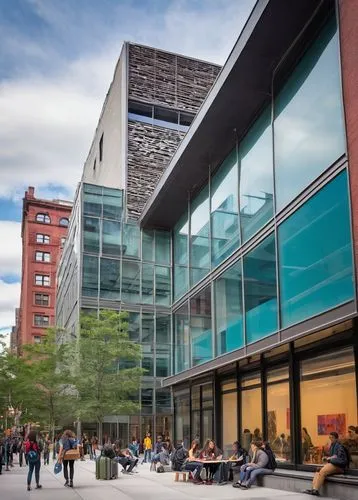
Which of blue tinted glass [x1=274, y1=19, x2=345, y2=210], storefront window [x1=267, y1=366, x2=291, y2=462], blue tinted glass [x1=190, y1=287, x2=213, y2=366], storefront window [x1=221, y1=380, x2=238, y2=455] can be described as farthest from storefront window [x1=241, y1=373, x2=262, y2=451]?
blue tinted glass [x1=274, y1=19, x2=345, y2=210]

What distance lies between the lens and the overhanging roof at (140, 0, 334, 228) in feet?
55.6

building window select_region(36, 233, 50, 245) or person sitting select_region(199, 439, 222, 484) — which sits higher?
building window select_region(36, 233, 50, 245)

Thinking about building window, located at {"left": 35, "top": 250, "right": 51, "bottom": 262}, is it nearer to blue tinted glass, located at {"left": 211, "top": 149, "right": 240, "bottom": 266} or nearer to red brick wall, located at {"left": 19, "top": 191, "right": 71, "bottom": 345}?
red brick wall, located at {"left": 19, "top": 191, "right": 71, "bottom": 345}

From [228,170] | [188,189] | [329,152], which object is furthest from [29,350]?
[329,152]

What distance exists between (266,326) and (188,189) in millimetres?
10941

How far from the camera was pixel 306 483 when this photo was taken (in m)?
14.9

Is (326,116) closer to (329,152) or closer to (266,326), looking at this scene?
(329,152)

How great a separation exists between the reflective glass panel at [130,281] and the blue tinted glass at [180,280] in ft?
34.0

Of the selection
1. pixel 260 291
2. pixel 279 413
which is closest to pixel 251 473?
pixel 279 413

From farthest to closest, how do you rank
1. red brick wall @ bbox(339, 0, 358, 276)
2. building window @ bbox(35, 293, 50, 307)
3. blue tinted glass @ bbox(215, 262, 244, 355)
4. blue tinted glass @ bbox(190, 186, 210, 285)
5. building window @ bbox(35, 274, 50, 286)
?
building window @ bbox(35, 274, 50, 286) < building window @ bbox(35, 293, 50, 307) < blue tinted glass @ bbox(190, 186, 210, 285) < blue tinted glass @ bbox(215, 262, 244, 355) < red brick wall @ bbox(339, 0, 358, 276)

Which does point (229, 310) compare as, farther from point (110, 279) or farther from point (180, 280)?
point (110, 279)

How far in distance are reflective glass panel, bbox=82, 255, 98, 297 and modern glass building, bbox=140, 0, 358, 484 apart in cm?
1447

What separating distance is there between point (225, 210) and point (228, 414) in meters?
7.65

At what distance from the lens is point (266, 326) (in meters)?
18.5
